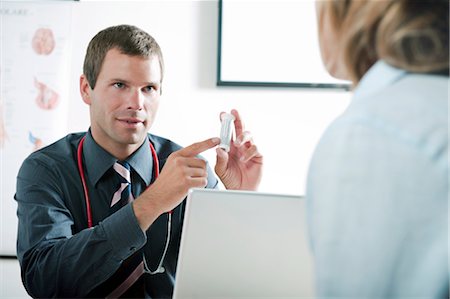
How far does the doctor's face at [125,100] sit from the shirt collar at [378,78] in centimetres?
112

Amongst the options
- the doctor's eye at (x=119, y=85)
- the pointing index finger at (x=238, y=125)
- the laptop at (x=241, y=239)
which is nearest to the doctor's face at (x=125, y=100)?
the doctor's eye at (x=119, y=85)

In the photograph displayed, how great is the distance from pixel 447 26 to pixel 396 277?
9.3 inches

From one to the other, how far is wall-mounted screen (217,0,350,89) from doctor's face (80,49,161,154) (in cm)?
76

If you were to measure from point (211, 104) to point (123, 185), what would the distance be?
89cm

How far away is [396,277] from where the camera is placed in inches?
19.1

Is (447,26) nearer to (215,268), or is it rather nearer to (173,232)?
(215,268)

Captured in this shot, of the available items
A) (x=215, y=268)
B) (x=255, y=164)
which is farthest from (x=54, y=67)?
(x=215, y=268)

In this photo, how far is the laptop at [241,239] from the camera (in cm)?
98

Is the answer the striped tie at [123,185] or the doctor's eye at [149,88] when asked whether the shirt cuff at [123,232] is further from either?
the doctor's eye at [149,88]

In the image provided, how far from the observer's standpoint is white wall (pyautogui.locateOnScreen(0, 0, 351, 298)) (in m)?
2.41

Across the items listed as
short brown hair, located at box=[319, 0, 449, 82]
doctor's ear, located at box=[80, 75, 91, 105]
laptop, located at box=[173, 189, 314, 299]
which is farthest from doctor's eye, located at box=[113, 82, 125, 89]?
short brown hair, located at box=[319, 0, 449, 82]

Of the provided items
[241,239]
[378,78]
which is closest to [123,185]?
[241,239]

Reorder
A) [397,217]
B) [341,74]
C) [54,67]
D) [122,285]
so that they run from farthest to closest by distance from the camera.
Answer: [54,67]
[122,285]
[341,74]
[397,217]

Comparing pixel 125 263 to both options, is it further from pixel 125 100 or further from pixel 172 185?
pixel 125 100
